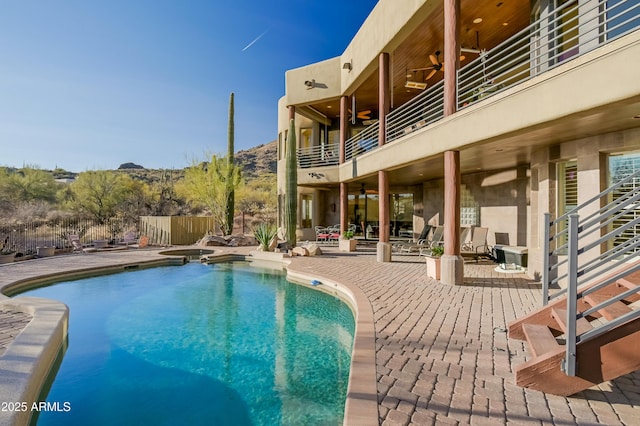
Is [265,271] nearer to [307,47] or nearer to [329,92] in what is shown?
[329,92]

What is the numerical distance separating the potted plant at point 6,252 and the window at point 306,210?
13676mm

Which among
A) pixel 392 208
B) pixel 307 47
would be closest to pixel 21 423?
pixel 392 208

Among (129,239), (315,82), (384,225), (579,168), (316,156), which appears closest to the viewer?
(579,168)

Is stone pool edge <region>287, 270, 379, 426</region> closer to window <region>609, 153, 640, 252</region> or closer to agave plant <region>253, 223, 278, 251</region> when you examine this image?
window <region>609, 153, 640, 252</region>

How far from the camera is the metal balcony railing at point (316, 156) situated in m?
19.1

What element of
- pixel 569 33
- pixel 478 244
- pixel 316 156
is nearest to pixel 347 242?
pixel 478 244

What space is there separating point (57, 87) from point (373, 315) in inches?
1004

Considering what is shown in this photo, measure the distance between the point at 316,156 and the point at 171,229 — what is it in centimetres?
900

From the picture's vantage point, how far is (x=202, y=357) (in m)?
5.51

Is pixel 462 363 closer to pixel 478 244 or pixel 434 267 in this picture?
pixel 434 267

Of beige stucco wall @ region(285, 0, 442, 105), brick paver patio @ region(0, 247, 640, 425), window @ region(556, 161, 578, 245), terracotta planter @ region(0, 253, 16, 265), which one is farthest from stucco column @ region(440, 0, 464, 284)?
terracotta planter @ region(0, 253, 16, 265)

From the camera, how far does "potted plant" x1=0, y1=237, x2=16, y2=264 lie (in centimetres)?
1223

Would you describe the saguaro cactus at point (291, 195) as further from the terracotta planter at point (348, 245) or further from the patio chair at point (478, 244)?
the patio chair at point (478, 244)

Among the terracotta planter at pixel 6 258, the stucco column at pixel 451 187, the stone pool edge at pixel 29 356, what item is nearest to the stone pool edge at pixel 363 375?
the stucco column at pixel 451 187
